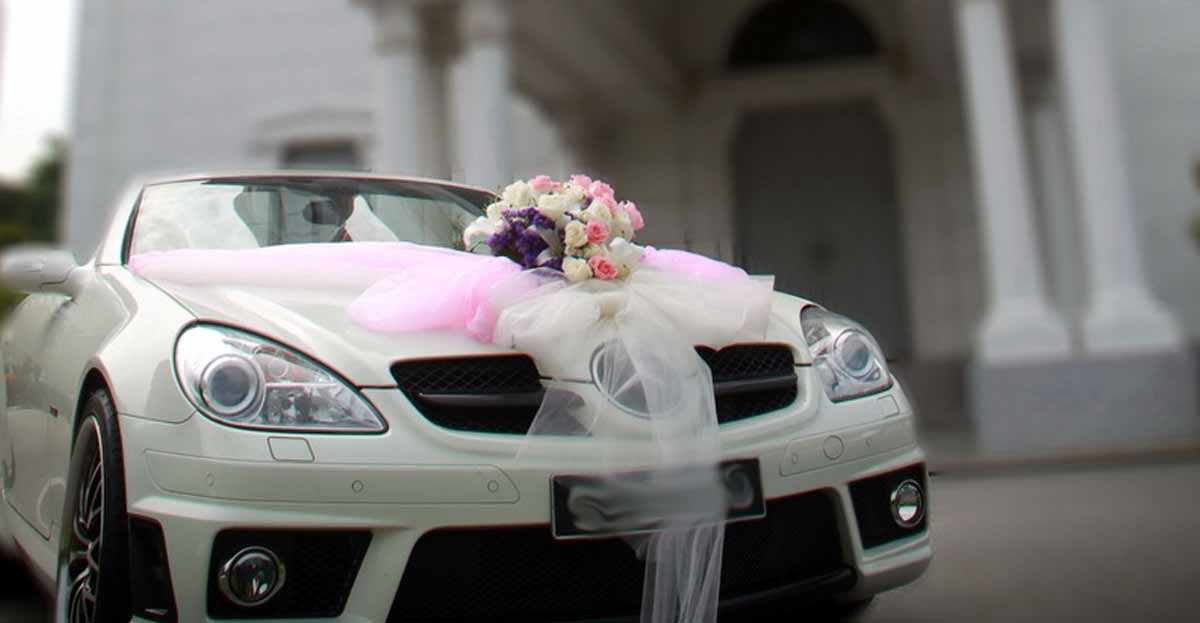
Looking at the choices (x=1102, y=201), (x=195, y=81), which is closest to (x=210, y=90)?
(x=195, y=81)

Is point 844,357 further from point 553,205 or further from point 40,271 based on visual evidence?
point 40,271

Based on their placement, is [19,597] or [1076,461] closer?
[19,597]

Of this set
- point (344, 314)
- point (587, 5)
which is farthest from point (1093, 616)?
point (587, 5)

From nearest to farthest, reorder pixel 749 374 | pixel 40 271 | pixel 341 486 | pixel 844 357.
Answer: pixel 341 486
pixel 749 374
pixel 844 357
pixel 40 271

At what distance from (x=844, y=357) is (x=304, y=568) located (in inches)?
51.9

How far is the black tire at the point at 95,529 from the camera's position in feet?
→ 5.92

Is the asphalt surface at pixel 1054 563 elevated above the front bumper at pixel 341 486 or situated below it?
below

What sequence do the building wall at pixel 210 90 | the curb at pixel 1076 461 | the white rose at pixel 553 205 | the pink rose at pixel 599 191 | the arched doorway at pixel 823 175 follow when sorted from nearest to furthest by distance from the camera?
the white rose at pixel 553 205 → the pink rose at pixel 599 191 → the curb at pixel 1076 461 → the arched doorway at pixel 823 175 → the building wall at pixel 210 90

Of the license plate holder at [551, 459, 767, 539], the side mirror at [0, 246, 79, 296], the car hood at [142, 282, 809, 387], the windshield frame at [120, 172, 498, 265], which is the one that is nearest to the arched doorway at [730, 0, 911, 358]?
the windshield frame at [120, 172, 498, 265]

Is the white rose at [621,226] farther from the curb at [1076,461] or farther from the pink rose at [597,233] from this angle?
the curb at [1076,461]

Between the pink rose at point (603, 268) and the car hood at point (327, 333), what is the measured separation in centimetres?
30

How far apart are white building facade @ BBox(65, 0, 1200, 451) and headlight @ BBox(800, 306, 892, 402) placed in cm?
568

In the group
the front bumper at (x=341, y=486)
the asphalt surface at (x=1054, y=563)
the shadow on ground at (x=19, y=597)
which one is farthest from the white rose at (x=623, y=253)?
the shadow on ground at (x=19, y=597)

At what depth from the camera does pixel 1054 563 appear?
11.0 ft
